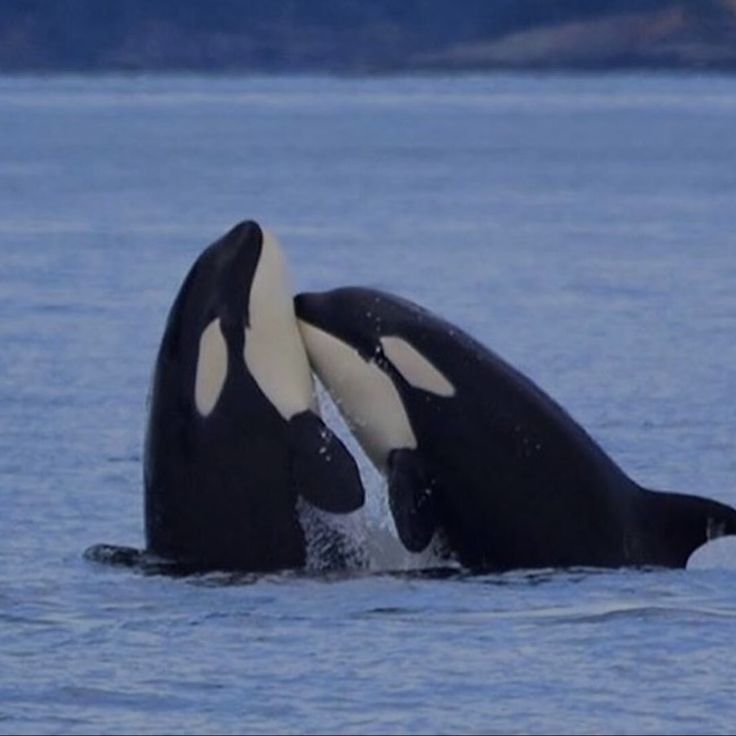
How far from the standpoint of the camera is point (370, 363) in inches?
560

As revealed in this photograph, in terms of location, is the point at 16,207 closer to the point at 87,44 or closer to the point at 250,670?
the point at 250,670

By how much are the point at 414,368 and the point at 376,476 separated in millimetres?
1311

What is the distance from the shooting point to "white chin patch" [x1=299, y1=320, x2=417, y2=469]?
14.1m

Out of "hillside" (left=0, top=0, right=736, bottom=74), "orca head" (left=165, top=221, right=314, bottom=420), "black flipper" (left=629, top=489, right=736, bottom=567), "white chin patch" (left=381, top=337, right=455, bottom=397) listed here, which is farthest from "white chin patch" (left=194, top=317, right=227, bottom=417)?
"hillside" (left=0, top=0, right=736, bottom=74)

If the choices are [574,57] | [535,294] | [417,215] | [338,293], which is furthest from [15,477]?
[574,57]

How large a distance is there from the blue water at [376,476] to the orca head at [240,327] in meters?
0.64

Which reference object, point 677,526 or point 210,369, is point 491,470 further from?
point 210,369

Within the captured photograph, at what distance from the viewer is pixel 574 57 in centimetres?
19125

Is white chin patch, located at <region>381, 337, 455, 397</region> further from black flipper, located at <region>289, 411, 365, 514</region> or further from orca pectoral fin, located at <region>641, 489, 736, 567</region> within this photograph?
orca pectoral fin, located at <region>641, 489, 736, 567</region>

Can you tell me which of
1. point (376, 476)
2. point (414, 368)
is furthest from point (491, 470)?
point (376, 476)

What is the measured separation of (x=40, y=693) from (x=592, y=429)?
24.9 ft

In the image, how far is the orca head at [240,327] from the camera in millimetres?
13969

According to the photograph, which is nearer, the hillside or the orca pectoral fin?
the orca pectoral fin

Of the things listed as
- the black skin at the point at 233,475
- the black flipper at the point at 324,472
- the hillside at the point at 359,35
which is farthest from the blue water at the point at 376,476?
the hillside at the point at 359,35
